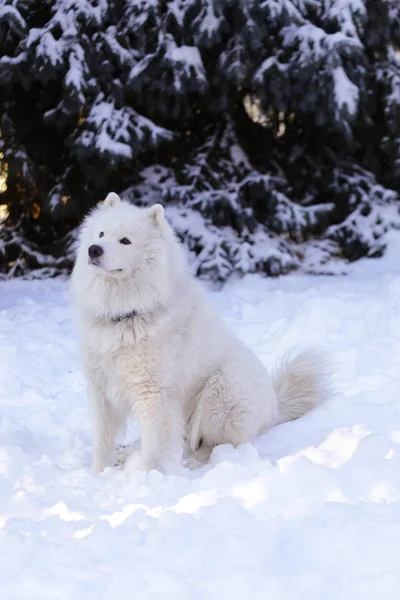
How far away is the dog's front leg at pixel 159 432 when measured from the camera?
3846 millimetres

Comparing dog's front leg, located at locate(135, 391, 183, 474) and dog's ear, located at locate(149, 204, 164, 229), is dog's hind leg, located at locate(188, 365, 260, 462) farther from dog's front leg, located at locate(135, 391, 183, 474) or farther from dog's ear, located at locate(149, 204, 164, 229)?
dog's ear, located at locate(149, 204, 164, 229)

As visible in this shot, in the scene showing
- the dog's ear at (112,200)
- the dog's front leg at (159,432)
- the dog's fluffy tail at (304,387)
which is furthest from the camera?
the dog's fluffy tail at (304,387)

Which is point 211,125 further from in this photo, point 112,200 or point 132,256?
point 132,256

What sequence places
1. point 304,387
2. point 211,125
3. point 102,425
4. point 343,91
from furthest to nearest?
point 211,125 → point 343,91 → point 304,387 → point 102,425

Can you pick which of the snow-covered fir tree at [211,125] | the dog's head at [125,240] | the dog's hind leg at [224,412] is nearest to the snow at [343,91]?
the snow-covered fir tree at [211,125]

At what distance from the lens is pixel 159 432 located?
3869 millimetres

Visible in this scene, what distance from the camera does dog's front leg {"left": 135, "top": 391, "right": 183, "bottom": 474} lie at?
151 inches

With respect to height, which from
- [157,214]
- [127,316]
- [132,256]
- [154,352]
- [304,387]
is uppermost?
[157,214]

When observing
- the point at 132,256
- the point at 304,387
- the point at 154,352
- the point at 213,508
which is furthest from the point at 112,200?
the point at 213,508

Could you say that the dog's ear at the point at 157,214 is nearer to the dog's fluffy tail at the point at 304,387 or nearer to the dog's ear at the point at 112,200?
the dog's ear at the point at 112,200

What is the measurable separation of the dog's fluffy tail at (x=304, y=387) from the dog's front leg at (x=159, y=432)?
34.8 inches

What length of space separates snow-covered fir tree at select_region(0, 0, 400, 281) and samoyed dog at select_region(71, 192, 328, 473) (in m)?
3.76

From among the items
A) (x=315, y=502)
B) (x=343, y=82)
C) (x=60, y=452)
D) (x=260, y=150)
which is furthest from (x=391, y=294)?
(x=315, y=502)

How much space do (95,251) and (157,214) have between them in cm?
47
